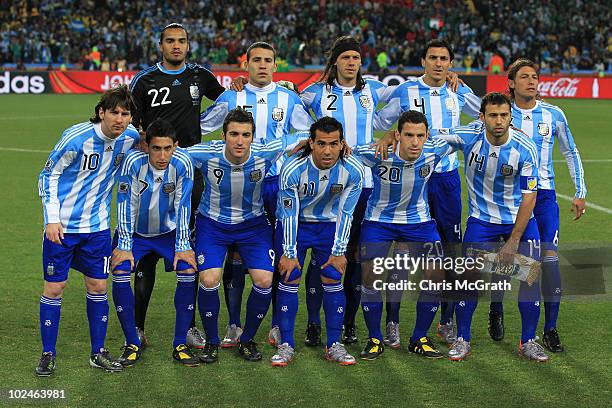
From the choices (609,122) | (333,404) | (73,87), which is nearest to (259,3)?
(73,87)

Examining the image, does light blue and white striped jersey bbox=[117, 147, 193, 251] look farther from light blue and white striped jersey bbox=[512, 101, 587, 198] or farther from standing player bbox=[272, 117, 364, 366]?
light blue and white striped jersey bbox=[512, 101, 587, 198]

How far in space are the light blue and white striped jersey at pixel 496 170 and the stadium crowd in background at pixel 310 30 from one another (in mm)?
29357

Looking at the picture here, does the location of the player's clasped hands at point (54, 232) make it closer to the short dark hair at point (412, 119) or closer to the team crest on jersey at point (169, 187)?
the team crest on jersey at point (169, 187)

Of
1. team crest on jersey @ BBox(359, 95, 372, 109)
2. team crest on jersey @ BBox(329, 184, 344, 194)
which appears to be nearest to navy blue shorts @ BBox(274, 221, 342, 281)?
team crest on jersey @ BBox(329, 184, 344, 194)

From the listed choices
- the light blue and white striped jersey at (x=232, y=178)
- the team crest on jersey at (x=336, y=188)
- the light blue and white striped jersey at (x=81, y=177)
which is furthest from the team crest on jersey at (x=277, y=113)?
the light blue and white striped jersey at (x=81, y=177)

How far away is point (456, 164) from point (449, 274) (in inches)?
34.1

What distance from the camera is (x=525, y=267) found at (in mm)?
6984

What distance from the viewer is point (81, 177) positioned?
21.1 feet

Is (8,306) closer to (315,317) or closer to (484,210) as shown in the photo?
(315,317)

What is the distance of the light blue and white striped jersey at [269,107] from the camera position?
24.8 feet

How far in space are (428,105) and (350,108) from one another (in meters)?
0.63

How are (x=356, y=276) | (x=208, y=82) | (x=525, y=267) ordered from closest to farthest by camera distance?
(x=525, y=267) → (x=356, y=276) → (x=208, y=82)

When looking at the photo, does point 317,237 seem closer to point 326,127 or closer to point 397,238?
point 397,238

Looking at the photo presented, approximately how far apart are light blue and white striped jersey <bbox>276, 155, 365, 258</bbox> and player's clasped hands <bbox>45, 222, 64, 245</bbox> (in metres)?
1.50
